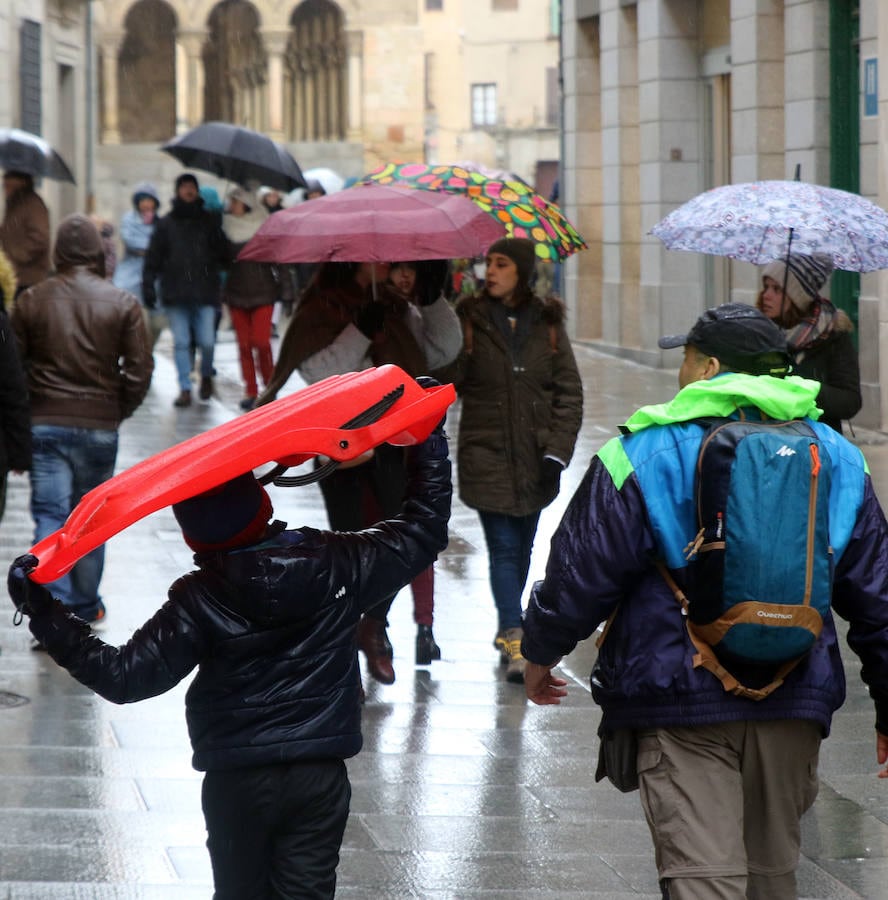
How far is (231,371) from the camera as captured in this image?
67.1 ft

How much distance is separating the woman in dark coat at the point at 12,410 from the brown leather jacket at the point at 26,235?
694 centimetres

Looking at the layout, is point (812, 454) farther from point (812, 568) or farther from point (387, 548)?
point (387, 548)

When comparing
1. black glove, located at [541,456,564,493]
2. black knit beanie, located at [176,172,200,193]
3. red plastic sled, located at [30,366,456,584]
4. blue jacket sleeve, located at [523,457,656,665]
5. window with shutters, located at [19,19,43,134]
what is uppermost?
window with shutters, located at [19,19,43,134]

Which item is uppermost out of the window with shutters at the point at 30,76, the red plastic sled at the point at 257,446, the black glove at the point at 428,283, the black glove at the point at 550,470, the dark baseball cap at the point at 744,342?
the window with shutters at the point at 30,76

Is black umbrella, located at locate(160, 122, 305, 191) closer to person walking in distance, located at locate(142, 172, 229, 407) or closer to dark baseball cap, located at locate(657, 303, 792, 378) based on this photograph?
person walking in distance, located at locate(142, 172, 229, 407)

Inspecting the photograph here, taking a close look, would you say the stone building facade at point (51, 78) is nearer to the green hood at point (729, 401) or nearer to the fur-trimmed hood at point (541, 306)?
the fur-trimmed hood at point (541, 306)

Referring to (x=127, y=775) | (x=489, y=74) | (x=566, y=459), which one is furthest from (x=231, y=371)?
(x=489, y=74)

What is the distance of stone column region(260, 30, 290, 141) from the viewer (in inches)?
2520

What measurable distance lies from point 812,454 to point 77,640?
1.45 m

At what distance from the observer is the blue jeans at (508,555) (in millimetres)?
7773

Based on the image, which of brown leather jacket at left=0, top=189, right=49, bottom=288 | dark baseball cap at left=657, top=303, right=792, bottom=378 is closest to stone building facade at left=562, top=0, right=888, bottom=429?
brown leather jacket at left=0, top=189, right=49, bottom=288

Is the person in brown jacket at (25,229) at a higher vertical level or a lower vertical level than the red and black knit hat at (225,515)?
higher

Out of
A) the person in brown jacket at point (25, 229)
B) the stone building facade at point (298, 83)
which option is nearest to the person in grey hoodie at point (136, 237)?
the person in brown jacket at point (25, 229)

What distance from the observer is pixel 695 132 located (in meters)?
20.5
